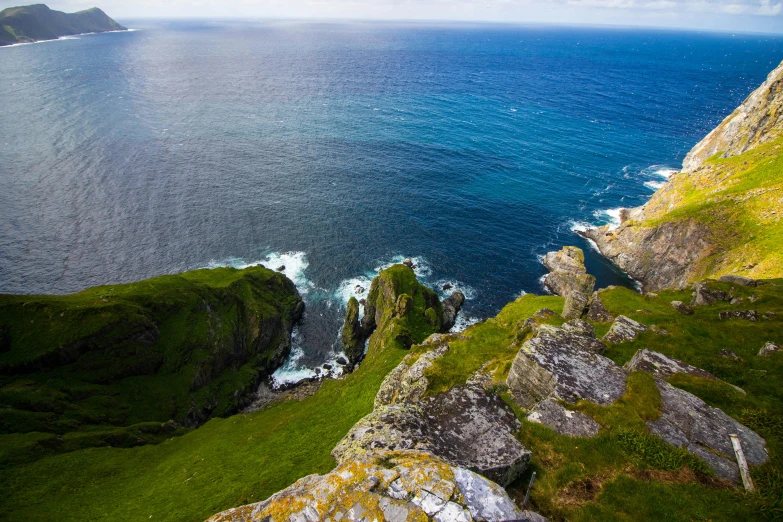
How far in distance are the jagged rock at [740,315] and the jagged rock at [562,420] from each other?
84.0 ft

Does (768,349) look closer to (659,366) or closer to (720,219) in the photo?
(659,366)

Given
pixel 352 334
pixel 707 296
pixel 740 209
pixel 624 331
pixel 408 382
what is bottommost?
pixel 352 334

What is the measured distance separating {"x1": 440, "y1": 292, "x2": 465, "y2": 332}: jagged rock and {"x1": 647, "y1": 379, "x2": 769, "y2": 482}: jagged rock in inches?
1885

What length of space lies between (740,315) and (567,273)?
41296 mm

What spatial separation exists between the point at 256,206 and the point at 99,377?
6226cm

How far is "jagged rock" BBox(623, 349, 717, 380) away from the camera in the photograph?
22.9 metres

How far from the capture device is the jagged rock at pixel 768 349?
27.1m

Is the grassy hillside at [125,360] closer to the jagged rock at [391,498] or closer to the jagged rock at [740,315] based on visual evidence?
the jagged rock at [391,498]

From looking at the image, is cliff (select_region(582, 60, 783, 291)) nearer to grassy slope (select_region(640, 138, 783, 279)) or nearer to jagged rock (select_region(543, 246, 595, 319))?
grassy slope (select_region(640, 138, 783, 279))

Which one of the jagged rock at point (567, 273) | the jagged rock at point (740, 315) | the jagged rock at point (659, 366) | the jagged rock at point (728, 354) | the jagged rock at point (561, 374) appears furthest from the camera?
the jagged rock at point (567, 273)

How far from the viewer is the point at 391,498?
40.5 feet

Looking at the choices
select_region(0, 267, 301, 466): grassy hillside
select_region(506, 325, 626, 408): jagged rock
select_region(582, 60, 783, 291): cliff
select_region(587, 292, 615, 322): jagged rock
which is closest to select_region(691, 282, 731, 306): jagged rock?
select_region(587, 292, 615, 322): jagged rock

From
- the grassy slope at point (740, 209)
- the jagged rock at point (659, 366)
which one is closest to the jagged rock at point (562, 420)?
the jagged rock at point (659, 366)

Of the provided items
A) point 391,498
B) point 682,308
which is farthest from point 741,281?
point 391,498
